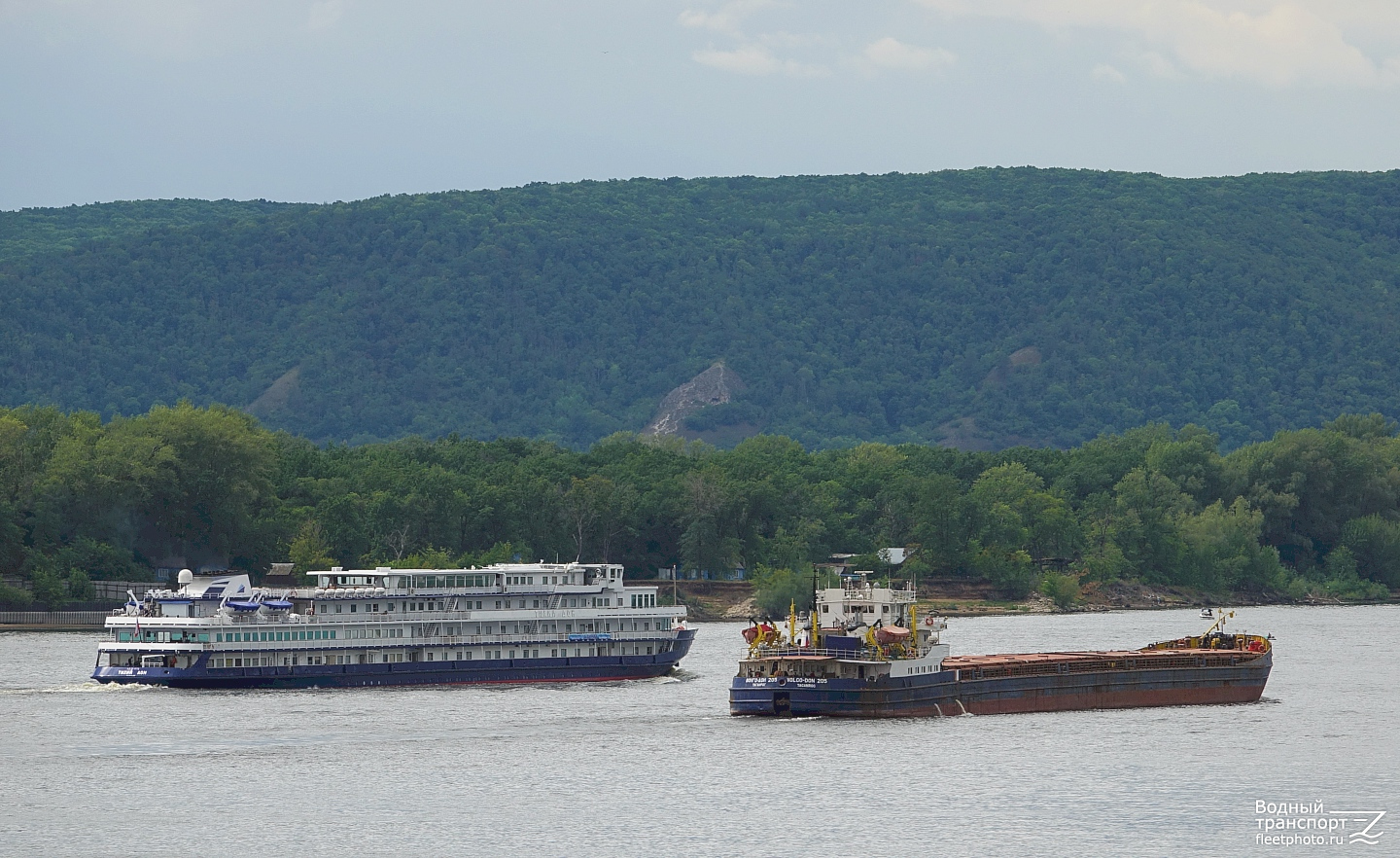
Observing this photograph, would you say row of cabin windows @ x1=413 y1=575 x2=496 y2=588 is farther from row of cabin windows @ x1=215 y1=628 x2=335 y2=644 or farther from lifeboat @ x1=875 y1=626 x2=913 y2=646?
lifeboat @ x1=875 y1=626 x2=913 y2=646

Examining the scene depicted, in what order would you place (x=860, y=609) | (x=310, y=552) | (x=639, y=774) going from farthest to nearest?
(x=310, y=552) → (x=860, y=609) → (x=639, y=774)

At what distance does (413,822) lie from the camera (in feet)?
254

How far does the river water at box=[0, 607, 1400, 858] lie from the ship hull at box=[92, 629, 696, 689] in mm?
1492

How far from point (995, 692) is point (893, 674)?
8.93 meters

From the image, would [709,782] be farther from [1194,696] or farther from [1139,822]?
[1194,696]

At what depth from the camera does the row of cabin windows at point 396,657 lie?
4727 inches

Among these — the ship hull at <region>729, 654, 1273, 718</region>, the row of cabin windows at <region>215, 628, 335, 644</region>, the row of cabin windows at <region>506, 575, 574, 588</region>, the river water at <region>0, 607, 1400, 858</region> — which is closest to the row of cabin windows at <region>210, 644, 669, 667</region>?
the row of cabin windows at <region>215, 628, 335, 644</region>


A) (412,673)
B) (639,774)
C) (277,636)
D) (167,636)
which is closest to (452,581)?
(412,673)

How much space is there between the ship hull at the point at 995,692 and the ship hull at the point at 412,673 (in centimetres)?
2501

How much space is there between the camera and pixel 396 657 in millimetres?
123750

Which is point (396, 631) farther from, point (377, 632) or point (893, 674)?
point (893, 674)

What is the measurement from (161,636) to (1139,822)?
204 feet

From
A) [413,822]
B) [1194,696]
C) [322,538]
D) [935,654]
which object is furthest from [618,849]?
[322,538]

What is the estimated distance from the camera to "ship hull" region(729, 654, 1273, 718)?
100125mm
